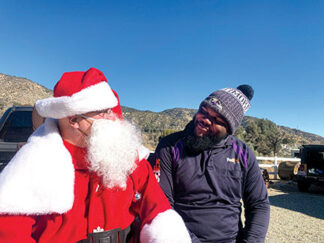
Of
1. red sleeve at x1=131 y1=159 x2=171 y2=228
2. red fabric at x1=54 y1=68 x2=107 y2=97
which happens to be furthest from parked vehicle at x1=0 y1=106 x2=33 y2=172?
red sleeve at x1=131 y1=159 x2=171 y2=228

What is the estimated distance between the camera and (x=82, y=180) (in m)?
1.37

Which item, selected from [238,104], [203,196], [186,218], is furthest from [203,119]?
[186,218]

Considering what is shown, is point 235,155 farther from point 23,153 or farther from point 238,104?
point 23,153

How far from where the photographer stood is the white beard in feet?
4.43

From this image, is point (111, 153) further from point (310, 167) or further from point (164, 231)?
point (310, 167)

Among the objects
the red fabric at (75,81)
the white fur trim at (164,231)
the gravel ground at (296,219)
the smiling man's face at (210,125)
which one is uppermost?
the red fabric at (75,81)

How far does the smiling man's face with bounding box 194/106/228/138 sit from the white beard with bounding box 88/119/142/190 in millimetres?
593

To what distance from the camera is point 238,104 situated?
193 cm

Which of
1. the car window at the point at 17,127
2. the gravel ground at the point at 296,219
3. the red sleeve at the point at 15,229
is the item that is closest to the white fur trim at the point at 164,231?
the red sleeve at the point at 15,229

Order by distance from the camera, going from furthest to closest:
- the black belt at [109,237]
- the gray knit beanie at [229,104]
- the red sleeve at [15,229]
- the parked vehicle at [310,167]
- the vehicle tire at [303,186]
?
the vehicle tire at [303,186] < the parked vehicle at [310,167] < the gray knit beanie at [229,104] < the black belt at [109,237] < the red sleeve at [15,229]

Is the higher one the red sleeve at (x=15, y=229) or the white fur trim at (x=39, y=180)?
the white fur trim at (x=39, y=180)

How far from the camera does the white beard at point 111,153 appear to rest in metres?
1.35

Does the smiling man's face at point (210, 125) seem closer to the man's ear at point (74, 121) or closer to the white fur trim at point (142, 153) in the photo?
the white fur trim at point (142, 153)

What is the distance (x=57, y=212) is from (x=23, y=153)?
329 millimetres
